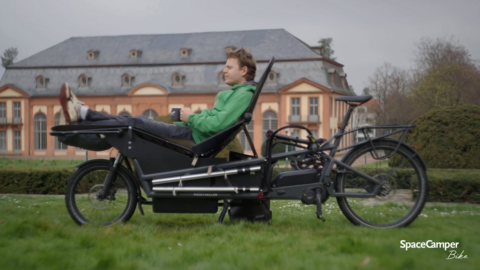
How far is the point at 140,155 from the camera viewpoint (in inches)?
180

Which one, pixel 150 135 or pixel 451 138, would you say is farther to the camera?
pixel 451 138

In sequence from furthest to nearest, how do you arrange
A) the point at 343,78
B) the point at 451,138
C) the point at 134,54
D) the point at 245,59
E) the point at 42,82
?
the point at 134,54 → the point at 42,82 → the point at 343,78 → the point at 451,138 → the point at 245,59

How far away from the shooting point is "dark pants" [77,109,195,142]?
15.1ft

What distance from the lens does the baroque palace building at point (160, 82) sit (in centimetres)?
4697

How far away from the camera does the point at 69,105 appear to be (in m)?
4.38

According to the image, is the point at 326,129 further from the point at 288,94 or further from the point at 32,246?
the point at 32,246

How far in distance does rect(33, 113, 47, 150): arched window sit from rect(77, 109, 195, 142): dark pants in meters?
49.8

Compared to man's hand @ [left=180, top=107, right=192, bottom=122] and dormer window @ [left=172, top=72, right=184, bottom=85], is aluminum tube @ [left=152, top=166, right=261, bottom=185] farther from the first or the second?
dormer window @ [left=172, top=72, right=184, bottom=85]

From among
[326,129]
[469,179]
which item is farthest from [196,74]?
[469,179]

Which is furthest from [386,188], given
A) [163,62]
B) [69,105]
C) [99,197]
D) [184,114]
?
[163,62]

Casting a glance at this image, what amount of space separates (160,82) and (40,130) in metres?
13.0

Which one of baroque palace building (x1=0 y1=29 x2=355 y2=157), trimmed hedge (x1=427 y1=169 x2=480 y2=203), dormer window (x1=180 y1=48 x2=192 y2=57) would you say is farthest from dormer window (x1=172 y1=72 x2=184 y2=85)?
trimmed hedge (x1=427 y1=169 x2=480 y2=203)

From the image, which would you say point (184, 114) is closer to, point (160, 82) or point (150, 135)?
point (150, 135)

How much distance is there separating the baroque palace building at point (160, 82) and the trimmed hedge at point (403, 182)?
36.0 metres
